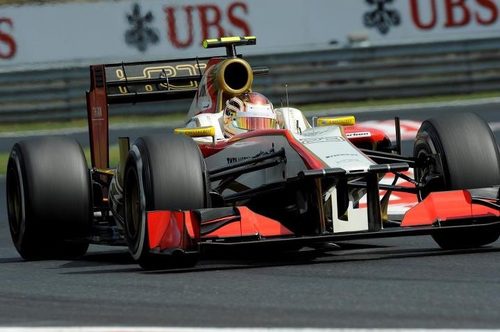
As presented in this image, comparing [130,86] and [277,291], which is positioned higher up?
[130,86]

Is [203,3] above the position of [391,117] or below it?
above

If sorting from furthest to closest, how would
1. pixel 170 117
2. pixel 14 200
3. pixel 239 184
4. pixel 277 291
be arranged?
pixel 170 117, pixel 14 200, pixel 239 184, pixel 277 291

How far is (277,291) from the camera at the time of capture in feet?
22.9

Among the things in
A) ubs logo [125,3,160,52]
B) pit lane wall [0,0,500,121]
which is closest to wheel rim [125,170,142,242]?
pit lane wall [0,0,500,121]

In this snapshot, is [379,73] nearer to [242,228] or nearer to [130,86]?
[130,86]

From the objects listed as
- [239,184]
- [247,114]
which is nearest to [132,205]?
[239,184]

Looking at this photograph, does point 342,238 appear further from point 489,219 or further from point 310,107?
point 310,107

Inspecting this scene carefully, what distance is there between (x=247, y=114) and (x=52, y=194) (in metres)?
1.49

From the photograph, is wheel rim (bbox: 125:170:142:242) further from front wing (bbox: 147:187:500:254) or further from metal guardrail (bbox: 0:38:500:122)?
metal guardrail (bbox: 0:38:500:122)

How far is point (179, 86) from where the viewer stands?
11102 mm

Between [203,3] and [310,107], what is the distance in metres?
2.28

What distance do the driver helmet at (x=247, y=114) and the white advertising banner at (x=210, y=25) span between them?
10.2 m

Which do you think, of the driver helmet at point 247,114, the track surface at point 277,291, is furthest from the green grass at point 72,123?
the track surface at point 277,291

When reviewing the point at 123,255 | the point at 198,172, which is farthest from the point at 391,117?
the point at 198,172
